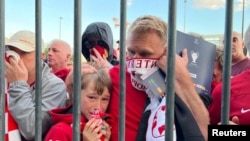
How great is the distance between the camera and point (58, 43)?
7.57 feet

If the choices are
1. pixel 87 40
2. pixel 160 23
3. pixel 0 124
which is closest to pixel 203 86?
pixel 160 23

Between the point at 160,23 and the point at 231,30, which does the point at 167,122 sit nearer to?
the point at 231,30

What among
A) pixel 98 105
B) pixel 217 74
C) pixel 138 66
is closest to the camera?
pixel 138 66

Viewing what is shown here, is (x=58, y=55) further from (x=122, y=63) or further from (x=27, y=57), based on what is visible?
(x=122, y=63)

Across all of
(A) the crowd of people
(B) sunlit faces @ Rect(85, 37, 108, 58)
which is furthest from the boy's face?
(B) sunlit faces @ Rect(85, 37, 108, 58)

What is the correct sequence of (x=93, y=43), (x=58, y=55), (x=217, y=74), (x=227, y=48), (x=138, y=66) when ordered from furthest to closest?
(x=58, y=55), (x=93, y=43), (x=217, y=74), (x=138, y=66), (x=227, y=48)

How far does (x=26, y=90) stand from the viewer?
48.5 inches

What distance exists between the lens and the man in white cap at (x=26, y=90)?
120 centimetres

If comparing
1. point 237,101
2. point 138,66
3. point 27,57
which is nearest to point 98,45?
point 27,57

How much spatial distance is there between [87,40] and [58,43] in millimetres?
730

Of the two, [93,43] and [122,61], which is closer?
[122,61]

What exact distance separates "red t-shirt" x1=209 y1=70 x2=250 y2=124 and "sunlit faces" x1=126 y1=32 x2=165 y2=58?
0.24 meters

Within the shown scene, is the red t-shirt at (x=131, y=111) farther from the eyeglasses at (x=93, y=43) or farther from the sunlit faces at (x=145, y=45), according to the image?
the eyeglasses at (x=93, y=43)

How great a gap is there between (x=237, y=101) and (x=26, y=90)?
70 cm
